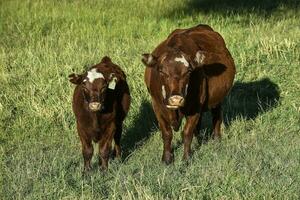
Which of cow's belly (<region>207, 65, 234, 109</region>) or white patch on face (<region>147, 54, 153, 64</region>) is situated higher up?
white patch on face (<region>147, 54, 153, 64</region>)

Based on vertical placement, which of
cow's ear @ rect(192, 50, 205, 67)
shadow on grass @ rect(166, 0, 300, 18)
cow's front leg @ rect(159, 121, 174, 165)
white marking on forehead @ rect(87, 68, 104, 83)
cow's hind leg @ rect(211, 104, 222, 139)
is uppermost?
cow's ear @ rect(192, 50, 205, 67)

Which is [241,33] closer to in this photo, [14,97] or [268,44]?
[268,44]

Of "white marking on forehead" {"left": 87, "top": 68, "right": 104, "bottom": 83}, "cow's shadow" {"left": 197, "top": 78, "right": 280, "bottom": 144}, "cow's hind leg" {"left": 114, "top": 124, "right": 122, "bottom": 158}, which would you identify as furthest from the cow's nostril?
"cow's shadow" {"left": 197, "top": 78, "right": 280, "bottom": 144}

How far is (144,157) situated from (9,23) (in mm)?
9166

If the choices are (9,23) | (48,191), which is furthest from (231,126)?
(9,23)

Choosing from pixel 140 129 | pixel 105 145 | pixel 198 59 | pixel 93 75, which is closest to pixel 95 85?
pixel 93 75

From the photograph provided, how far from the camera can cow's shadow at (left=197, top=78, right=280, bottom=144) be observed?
30.5 feet

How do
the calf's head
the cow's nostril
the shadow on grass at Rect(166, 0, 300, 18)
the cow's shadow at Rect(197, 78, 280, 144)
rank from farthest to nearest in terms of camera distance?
1. the shadow on grass at Rect(166, 0, 300, 18)
2. the cow's shadow at Rect(197, 78, 280, 144)
3. the calf's head
4. the cow's nostril

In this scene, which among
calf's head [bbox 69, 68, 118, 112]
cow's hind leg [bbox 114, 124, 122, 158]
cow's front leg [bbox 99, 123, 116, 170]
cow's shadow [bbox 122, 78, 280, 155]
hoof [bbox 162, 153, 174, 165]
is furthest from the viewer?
cow's shadow [bbox 122, 78, 280, 155]

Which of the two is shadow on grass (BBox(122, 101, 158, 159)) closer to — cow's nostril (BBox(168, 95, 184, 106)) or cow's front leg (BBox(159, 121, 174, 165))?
cow's front leg (BBox(159, 121, 174, 165))

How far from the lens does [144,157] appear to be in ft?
24.5

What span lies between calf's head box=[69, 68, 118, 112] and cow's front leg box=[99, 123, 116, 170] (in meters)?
0.50

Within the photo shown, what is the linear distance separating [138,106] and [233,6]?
30.6ft

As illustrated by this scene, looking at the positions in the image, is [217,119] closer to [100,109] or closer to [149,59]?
[149,59]
